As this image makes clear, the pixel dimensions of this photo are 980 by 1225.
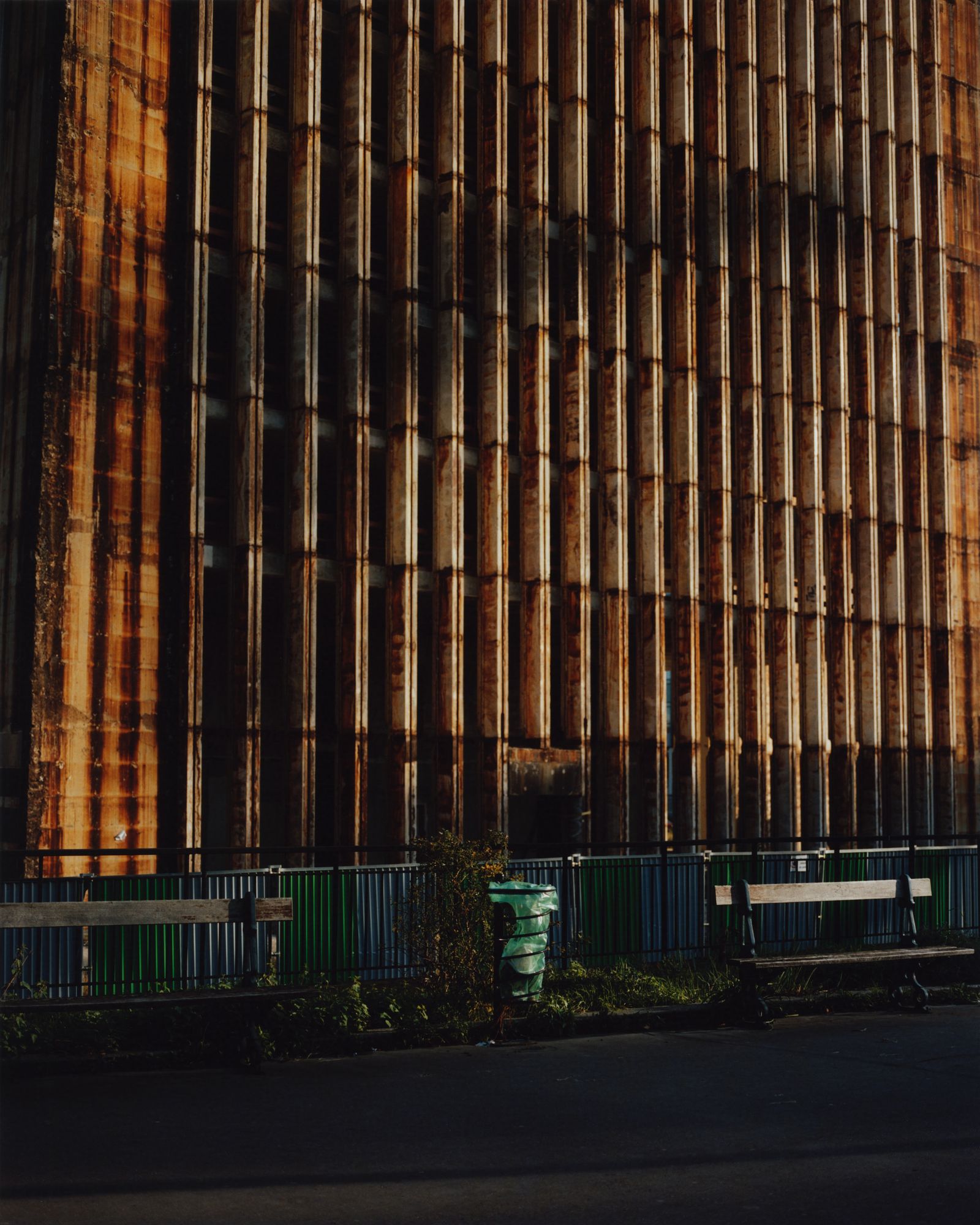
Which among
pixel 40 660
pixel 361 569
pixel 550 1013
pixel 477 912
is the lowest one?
pixel 550 1013

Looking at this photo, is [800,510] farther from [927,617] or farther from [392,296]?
[392,296]

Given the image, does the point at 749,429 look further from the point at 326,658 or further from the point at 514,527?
the point at 326,658

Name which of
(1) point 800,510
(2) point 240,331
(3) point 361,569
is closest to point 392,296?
(2) point 240,331

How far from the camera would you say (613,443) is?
94.6 ft

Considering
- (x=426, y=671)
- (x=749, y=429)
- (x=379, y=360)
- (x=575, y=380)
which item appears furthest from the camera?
(x=426, y=671)

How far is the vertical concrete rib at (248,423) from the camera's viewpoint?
2330cm

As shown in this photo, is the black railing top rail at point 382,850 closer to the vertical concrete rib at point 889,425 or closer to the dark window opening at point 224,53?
the vertical concrete rib at point 889,425

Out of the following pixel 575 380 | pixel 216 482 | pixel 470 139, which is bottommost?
pixel 216 482

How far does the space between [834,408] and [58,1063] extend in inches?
1048

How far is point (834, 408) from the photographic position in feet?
109

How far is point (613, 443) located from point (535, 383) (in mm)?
2200

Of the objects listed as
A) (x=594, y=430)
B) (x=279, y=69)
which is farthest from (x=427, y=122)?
(x=594, y=430)

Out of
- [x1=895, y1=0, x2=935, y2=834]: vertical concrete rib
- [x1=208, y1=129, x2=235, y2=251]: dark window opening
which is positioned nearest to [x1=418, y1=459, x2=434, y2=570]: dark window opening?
[x1=208, y1=129, x2=235, y2=251]: dark window opening

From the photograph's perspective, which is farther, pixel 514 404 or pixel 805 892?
pixel 514 404
